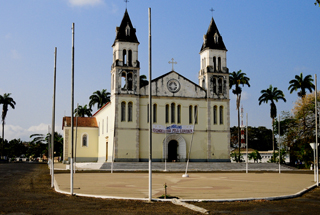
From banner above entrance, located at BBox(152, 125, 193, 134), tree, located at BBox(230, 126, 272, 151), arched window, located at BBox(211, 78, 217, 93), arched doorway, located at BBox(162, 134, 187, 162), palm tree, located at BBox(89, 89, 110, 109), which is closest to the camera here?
banner above entrance, located at BBox(152, 125, 193, 134)

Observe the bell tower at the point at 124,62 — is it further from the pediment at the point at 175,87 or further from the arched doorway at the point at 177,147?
the arched doorway at the point at 177,147

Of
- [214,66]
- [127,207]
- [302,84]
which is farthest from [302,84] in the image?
[127,207]

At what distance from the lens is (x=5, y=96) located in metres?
85.8

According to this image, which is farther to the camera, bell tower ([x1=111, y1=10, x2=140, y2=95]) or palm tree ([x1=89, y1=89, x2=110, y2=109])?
palm tree ([x1=89, y1=89, x2=110, y2=109])

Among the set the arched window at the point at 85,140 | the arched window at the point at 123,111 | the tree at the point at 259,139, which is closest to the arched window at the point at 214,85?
the arched window at the point at 123,111

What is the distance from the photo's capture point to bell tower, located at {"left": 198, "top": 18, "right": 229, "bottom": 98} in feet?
177

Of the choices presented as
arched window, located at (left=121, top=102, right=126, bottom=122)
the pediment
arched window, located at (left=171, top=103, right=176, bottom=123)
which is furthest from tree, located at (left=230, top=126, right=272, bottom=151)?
arched window, located at (left=121, top=102, right=126, bottom=122)

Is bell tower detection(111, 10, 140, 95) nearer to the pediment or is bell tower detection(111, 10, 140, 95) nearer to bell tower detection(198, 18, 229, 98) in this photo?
the pediment

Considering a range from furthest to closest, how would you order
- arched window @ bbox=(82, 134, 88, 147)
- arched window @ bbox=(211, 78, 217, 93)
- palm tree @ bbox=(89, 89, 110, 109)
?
palm tree @ bbox=(89, 89, 110, 109)
arched window @ bbox=(82, 134, 88, 147)
arched window @ bbox=(211, 78, 217, 93)

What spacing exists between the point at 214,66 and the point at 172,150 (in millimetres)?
13830

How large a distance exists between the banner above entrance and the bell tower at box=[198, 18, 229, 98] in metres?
5.93

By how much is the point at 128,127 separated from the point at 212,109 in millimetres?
12365

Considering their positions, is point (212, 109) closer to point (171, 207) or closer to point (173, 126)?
point (173, 126)

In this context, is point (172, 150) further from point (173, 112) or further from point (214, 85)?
point (214, 85)
